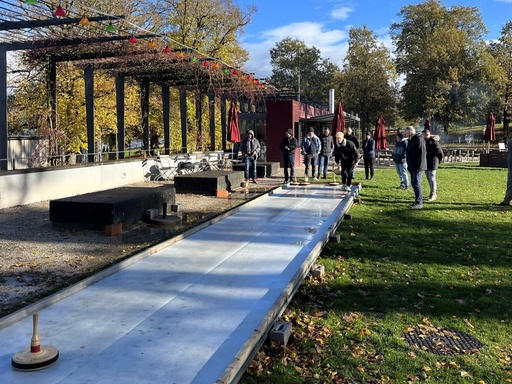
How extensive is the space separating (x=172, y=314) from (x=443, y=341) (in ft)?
7.60

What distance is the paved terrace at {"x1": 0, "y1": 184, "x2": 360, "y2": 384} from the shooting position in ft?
10.9

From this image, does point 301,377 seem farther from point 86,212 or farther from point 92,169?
point 92,169

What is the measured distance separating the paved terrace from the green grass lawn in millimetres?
276

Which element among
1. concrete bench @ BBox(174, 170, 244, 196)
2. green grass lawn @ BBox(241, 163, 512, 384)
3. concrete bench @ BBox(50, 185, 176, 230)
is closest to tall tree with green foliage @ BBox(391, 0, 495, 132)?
concrete bench @ BBox(174, 170, 244, 196)

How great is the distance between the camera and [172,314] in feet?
14.3

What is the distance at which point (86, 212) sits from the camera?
852cm

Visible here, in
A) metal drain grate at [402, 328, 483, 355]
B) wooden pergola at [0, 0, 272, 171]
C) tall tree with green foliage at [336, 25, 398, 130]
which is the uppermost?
tall tree with green foliage at [336, 25, 398, 130]

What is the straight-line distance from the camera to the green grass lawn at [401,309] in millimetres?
3604

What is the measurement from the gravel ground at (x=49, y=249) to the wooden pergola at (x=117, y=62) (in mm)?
3312

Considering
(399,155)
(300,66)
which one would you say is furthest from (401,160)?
(300,66)

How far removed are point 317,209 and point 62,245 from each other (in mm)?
5087

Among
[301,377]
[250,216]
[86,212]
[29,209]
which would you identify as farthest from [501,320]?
[29,209]

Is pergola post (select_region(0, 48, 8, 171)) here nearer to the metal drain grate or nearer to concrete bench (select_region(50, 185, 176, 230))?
concrete bench (select_region(50, 185, 176, 230))

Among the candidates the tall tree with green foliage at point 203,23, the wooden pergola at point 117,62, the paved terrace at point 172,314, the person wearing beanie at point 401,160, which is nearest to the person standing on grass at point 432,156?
the person wearing beanie at point 401,160
